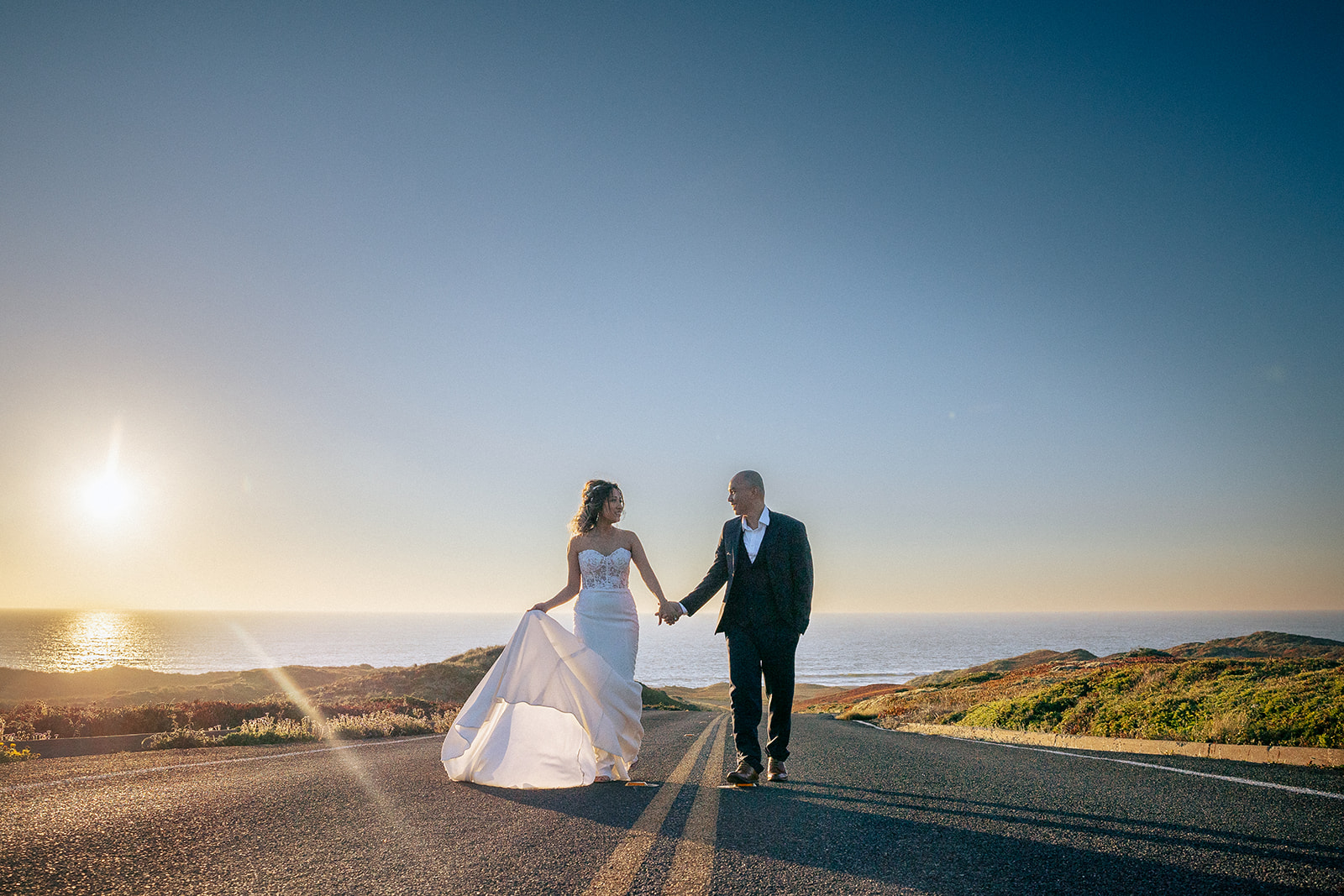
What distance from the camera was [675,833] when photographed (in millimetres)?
3836

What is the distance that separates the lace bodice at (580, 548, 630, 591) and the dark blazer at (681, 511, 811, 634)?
808 mm

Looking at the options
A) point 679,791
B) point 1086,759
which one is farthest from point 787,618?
point 1086,759

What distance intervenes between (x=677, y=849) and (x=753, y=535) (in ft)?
10.1

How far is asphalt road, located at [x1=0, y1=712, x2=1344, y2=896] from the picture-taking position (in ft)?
9.85

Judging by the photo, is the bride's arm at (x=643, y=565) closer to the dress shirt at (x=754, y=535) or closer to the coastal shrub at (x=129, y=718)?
the dress shirt at (x=754, y=535)

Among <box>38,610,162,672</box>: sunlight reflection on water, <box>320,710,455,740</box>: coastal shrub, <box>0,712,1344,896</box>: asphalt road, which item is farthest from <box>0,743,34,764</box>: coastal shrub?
<box>38,610,162,672</box>: sunlight reflection on water

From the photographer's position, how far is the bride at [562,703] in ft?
18.8

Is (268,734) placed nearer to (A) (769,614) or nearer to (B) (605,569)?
(B) (605,569)

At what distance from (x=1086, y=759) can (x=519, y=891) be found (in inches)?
252

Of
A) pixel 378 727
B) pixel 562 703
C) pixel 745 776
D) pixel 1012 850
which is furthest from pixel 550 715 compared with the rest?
pixel 378 727

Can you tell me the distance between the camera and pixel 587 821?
A: 4.13 m

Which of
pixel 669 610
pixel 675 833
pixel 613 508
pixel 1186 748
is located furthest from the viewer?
pixel 1186 748

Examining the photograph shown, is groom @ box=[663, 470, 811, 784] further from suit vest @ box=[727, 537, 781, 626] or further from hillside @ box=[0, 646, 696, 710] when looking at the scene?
hillside @ box=[0, 646, 696, 710]

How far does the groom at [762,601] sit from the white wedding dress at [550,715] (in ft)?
2.63
